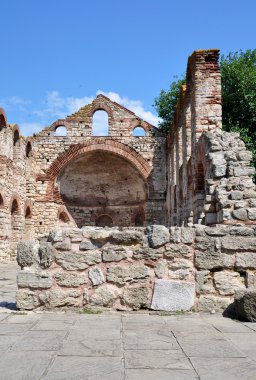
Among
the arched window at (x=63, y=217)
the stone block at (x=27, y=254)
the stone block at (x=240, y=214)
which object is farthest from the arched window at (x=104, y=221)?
the stone block at (x=27, y=254)

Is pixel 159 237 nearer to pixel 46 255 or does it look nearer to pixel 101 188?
pixel 46 255

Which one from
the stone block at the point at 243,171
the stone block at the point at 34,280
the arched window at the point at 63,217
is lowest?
the stone block at the point at 34,280

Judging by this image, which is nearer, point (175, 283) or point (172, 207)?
point (175, 283)

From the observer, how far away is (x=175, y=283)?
4.62 metres

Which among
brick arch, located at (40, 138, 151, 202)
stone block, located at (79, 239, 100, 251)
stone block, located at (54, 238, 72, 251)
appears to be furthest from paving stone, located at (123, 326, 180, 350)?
brick arch, located at (40, 138, 151, 202)

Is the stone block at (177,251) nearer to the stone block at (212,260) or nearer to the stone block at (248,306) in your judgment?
the stone block at (212,260)

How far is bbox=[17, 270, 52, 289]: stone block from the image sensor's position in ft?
15.3

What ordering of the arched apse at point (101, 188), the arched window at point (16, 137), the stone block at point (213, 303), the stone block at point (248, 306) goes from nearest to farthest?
the stone block at point (248, 306)
the stone block at point (213, 303)
the arched window at point (16, 137)
the arched apse at point (101, 188)

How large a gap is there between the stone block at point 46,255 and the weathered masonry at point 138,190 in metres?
0.04

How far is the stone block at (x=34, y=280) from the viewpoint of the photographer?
465 cm

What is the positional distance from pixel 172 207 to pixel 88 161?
6076 mm

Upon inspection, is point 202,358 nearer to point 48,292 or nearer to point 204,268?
point 204,268

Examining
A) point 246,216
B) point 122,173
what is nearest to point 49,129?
point 122,173

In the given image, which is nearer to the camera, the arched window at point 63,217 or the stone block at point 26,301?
the stone block at point 26,301
